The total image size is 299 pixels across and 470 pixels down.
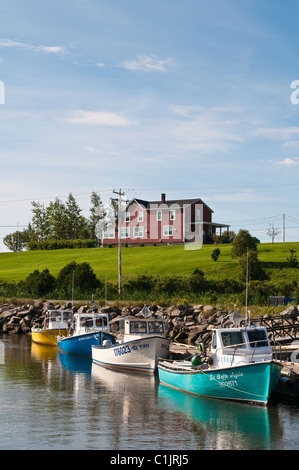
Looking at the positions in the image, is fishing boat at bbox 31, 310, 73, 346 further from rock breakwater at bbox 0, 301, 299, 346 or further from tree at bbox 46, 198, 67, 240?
tree at bbox 46, 198, 67, 240

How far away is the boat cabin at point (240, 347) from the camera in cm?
2577

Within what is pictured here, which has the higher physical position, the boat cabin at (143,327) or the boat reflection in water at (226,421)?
the boat cabin at (143,327)

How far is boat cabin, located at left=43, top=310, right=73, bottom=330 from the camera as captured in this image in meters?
51.3

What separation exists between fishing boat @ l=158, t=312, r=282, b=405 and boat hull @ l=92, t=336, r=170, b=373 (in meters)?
4.32

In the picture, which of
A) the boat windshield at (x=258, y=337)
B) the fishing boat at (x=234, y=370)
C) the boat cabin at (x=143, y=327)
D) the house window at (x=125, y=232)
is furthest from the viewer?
the house window at (x=125, y=232)

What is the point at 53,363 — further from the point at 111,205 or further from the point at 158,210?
the point at 111,205

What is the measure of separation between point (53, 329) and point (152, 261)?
4265 centimetres

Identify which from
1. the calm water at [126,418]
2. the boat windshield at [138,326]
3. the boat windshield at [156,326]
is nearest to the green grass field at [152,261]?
the boat windshield at [156,326]

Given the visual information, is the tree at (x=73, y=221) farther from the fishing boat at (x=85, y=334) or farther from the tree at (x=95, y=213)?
the fishing boat at (x=85, y=334)

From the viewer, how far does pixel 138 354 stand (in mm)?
33938

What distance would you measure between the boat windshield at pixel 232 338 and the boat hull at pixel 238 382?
1.82 meters

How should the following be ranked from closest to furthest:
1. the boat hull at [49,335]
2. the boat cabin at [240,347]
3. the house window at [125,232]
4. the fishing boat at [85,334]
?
the boat cabin at [240,347] → the fishing boat at [85,334] → the boat hull at [49,335] → the house window at [125,232]

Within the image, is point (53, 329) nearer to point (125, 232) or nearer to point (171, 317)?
point (171, 317)

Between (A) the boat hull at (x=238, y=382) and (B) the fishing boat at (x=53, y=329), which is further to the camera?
(B) the fishing boat at (x=53, y=329)
